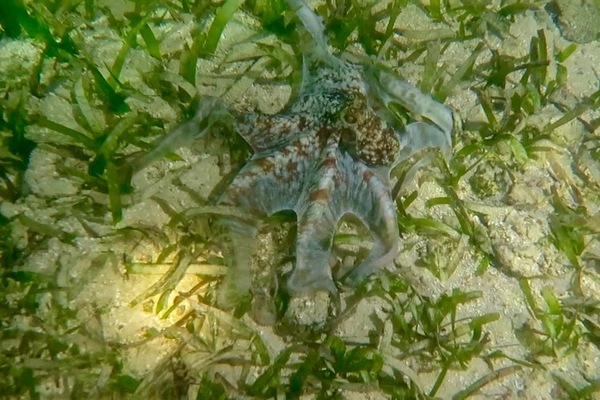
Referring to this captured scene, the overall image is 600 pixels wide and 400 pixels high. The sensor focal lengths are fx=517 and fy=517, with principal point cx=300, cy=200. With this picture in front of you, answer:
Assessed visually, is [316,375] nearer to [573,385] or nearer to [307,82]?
[573,385]

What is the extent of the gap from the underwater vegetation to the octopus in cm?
4

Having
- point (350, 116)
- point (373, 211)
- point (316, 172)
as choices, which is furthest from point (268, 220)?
point (350, 116)

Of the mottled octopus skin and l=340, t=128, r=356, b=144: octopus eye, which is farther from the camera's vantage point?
l=340, t=128, r=356, b=144: octopus eye

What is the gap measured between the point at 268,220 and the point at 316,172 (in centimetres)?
48

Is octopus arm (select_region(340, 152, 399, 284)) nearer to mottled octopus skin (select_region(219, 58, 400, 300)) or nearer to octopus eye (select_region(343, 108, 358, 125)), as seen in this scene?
mottled octopus skin (select_region(219, 58, 400, 300))

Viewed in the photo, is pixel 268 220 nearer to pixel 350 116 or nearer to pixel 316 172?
pixel 316 172

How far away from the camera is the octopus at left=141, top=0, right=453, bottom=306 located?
325 centimetres

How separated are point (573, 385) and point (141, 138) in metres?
3.43

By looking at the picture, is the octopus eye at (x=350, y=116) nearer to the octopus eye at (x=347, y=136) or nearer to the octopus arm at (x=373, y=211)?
the octopus eye at (x=347, y=136)

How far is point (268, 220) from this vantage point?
11.4 feet

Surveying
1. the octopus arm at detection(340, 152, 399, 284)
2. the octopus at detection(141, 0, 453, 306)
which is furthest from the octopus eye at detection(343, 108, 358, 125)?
the octopus arm at detection(340, 152, 399, 284)

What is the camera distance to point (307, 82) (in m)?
3.77

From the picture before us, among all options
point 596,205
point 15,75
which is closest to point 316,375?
point 596,205

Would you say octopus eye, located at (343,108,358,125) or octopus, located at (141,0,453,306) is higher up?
octopus eye, located at (343,108,358,125)
